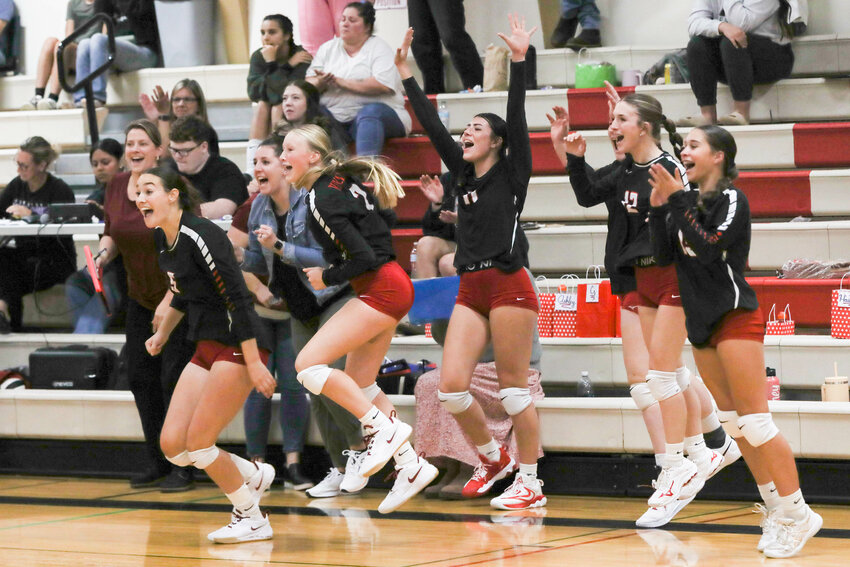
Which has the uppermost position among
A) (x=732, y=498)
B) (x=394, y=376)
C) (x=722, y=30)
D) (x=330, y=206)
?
(x=722, y=30)

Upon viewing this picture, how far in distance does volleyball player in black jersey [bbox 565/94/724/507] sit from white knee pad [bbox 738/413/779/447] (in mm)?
593

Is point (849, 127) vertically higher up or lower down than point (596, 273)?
higher up

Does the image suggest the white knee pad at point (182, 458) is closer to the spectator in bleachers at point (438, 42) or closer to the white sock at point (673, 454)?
the white sock at point (673, 454)

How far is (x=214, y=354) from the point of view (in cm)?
473

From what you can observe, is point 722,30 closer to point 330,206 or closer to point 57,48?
point 330,206

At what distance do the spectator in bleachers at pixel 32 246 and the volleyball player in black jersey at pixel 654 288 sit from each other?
12.5 ft

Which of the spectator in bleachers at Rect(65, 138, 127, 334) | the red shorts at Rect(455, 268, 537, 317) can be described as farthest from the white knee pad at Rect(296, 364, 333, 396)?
the spectator in bleachers at Rect(65, 138, 127, 334)

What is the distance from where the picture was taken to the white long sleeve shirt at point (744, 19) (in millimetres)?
7391

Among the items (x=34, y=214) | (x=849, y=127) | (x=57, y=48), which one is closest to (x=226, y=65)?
(x=57, y=48)

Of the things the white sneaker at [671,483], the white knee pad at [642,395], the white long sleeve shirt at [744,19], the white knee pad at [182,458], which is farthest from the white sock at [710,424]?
the white long sleeve shirt at [744,19]

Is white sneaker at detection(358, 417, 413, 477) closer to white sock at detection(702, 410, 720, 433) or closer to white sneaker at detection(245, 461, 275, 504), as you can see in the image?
white sneaker at detection(245, 461, 275, 504)

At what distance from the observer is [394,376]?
617 centimetres

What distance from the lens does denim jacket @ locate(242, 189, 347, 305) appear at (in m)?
5.32

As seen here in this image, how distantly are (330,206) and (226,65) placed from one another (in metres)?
4.94
